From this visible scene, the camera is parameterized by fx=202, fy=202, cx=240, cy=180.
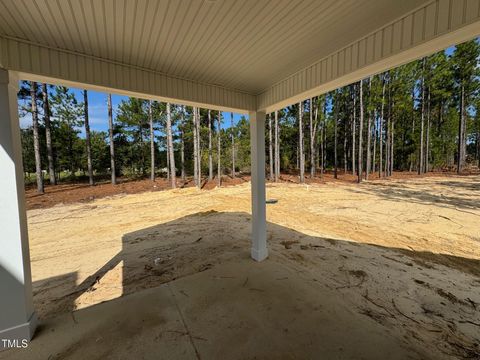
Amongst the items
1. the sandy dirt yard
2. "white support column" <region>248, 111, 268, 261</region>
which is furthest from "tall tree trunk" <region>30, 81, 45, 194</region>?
"white support column" <region>248, 111, 268, 261</region>

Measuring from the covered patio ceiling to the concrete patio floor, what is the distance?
2.48 meters

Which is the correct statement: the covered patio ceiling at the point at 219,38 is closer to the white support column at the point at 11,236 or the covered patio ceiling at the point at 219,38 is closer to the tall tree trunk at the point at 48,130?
the white support column at the point at 11,236

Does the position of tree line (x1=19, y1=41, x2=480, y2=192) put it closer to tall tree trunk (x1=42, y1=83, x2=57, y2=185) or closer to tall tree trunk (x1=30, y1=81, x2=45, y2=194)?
tall tree trunk (x1=42, y1=83, x2=57, y2=185)

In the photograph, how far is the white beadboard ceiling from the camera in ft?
4.80

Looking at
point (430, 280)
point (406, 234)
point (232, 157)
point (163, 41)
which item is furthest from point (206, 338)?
point (232, 157)

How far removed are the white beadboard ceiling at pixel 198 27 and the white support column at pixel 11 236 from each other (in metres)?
0.65

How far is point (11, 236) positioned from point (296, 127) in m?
20.3

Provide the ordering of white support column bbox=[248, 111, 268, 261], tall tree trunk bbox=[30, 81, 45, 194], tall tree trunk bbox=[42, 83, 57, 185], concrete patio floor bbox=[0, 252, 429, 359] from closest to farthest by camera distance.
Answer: concrete patio floor bbox=[0, 252, 429, 359], white support column bbox=[248, 111, 268, 261], tall tree trunk bbox=[30, 81, 45, 194], tall tree trunk bbox=[42, 83, 57, 185]

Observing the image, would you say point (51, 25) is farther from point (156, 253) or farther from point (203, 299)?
point (156, 253)

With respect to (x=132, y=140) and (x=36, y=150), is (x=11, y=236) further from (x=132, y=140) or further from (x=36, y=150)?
(x=132, y=140)

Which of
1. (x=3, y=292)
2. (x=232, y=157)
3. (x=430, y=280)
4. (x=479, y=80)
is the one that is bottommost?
(x=430, y=280)

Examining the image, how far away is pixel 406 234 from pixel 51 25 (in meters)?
6.83

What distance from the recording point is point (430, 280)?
9.82ft

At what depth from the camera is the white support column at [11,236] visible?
177 centimetres
